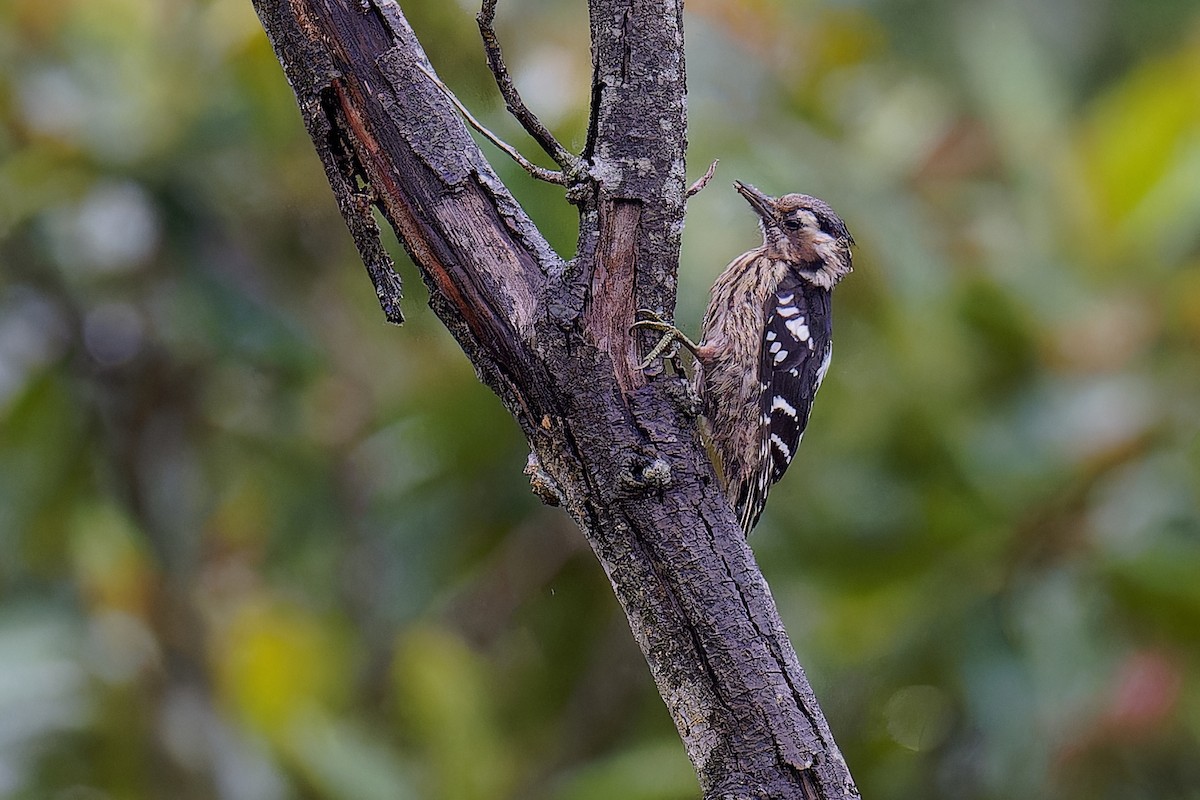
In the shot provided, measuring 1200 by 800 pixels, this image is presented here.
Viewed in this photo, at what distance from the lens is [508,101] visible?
72.3 inches

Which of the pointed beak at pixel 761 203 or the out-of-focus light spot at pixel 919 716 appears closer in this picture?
the pointed beak at pixel 761 203

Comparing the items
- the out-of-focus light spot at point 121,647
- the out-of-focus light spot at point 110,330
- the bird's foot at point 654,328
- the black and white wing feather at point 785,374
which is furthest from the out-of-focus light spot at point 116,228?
the bird's foot at point 654,328

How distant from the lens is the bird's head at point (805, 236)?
11.0 ft

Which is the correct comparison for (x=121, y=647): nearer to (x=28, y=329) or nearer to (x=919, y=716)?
(x=28, y=329)

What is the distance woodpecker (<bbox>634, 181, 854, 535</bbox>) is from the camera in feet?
10.3

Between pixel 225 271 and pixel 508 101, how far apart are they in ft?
10.5

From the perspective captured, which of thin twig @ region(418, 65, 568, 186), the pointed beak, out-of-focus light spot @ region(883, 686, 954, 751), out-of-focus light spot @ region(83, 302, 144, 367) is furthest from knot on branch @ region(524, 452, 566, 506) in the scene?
out-of-focus light spot @ region(83, 302, 144, 367)

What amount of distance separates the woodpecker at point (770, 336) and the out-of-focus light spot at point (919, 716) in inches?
66.3

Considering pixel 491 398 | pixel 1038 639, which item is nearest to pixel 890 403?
pixel 1038 639

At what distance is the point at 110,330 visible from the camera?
4938 millimetres

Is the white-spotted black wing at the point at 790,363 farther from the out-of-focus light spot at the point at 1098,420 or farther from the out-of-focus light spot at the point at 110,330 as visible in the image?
the out-of-focus light spot at the point at 110,330

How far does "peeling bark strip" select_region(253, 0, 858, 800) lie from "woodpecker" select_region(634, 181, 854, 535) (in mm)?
1123

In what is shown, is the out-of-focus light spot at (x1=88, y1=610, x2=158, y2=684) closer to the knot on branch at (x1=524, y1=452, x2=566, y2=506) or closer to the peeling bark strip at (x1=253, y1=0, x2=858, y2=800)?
the knot on branch at (x1=524, y1=452, x2=566, y2=506)

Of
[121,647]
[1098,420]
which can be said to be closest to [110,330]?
[121,647]
